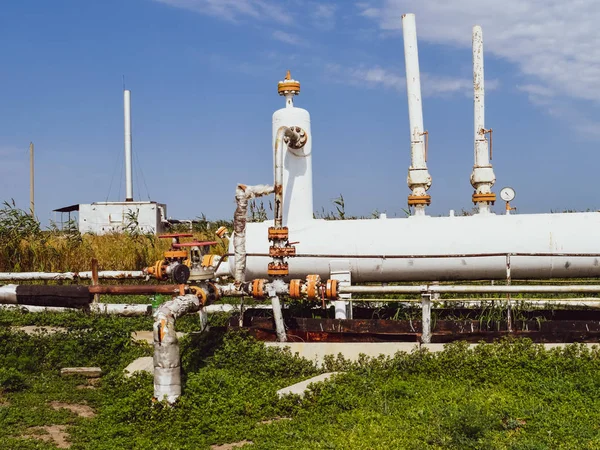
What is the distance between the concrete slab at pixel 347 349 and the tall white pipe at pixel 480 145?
3830 millimetres

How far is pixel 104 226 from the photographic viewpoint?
26938 mm

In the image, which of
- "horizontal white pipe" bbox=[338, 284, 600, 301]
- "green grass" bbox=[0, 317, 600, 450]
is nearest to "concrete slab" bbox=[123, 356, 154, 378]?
"green grass" bbox=[0, 317, 600, 450]

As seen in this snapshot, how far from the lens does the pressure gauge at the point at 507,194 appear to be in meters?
11.7

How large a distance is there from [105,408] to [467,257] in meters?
5.45

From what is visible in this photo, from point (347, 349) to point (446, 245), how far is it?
2365 millimetres

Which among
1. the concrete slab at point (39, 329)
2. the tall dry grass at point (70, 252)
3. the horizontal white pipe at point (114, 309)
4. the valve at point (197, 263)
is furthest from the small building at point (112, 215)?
the valve at point (197, 263)

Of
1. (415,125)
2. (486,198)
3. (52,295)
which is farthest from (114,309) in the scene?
(486,198)

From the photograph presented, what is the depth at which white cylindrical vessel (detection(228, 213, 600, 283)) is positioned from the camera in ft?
32.9

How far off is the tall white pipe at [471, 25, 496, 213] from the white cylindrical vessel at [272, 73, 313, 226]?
3.14 meters

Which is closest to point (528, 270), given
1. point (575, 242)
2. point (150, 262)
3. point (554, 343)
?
point (575, 242)

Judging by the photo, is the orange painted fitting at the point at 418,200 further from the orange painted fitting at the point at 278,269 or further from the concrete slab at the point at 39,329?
the concrete slab at the point at 39,329

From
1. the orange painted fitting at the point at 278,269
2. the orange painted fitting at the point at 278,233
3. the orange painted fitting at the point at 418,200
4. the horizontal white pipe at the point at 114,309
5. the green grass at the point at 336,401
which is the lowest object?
the green grass at the point at 336,401

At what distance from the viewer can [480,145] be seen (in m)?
12.3

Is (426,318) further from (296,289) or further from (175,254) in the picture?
(175,254)
